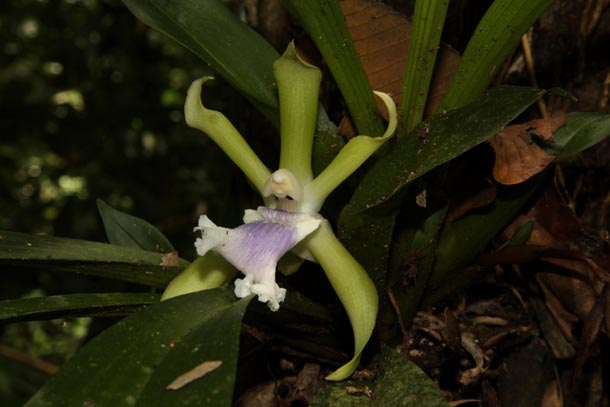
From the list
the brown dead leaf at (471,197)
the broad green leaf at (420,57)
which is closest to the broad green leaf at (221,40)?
the broad green leaf at (420,57)

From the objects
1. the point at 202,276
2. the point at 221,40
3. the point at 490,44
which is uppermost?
the point at 221,40

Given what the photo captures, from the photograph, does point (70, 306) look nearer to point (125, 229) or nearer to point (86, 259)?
point (86, 259)

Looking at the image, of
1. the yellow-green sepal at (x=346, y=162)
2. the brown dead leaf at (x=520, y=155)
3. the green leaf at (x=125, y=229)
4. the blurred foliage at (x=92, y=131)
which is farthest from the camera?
the blurred foliage at (x=92, y=131)

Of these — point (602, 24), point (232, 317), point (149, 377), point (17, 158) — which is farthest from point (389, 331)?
point (17, 158)

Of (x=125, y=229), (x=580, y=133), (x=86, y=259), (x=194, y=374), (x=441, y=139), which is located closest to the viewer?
(x=194, y=374)

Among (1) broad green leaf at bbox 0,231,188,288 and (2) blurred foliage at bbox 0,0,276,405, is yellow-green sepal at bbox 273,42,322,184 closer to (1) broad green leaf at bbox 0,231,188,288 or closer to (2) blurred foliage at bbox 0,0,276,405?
(1) broad green leaf at bbox 0,231,188,288

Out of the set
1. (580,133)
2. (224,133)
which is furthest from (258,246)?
(580,133)


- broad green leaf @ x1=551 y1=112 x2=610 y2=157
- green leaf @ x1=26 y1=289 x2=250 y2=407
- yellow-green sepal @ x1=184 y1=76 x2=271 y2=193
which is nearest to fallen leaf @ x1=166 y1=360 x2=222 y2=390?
green leaf @ x1=26 y1=289 x2=250 y2=407

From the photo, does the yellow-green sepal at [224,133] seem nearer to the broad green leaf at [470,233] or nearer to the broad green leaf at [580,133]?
the broad green leaf at [470,233]
